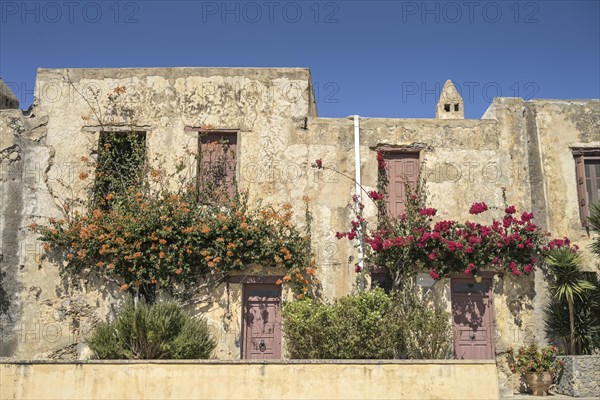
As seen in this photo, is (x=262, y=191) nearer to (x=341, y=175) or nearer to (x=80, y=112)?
(x=341, y=175)

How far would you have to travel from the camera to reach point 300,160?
12.5 meters

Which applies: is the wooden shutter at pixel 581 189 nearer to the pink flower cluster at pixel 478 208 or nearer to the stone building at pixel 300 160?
the stone building at pixel 300 160

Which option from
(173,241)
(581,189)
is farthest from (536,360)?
(173,241)

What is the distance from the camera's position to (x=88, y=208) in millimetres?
12133

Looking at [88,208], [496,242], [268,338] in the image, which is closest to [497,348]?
[496,242]

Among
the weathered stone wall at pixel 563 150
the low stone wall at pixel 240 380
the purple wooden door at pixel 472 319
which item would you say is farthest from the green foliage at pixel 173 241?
the weathered stone wall at pixel 563 150

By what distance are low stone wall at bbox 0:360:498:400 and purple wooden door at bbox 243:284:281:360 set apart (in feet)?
11.5

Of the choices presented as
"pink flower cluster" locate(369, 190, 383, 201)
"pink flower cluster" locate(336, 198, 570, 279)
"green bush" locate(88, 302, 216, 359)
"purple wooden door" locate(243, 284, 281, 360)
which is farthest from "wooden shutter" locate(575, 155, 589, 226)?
"green bush" locate(88, 302, 216, 359)

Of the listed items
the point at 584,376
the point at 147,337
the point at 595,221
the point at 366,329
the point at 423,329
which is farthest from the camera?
the point at 595,221

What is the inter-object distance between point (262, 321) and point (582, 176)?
7045mm

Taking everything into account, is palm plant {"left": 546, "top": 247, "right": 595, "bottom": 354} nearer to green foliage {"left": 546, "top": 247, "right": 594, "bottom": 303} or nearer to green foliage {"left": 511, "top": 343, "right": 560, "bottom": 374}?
green foliage {"left": 546, "top": 247, "right": 594, "bottom": 303}

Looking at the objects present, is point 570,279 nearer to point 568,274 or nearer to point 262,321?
point 568,274

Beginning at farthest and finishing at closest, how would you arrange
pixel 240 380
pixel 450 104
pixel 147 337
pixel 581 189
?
1. pixel 450 104
2. pixel 581 189
3. pixel 147 337
4. pixel 240 380

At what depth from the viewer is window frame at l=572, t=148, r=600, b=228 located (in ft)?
41.2
